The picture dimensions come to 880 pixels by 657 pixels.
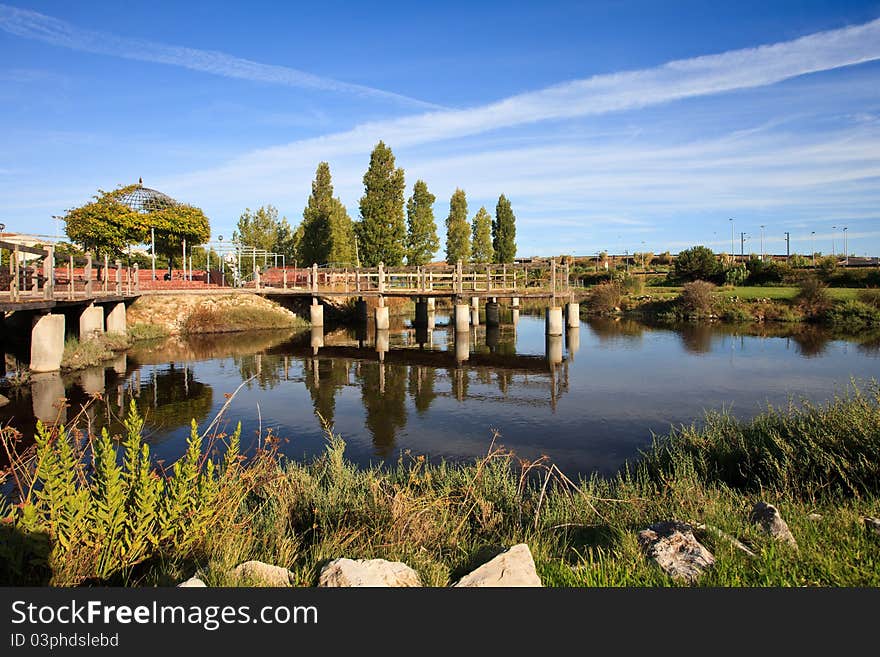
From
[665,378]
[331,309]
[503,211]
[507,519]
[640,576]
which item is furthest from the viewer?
[503,211]

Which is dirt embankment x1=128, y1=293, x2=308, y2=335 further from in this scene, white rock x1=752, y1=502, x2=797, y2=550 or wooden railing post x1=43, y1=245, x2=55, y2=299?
white rock x1=752, y1=502, x2=797, y2=550

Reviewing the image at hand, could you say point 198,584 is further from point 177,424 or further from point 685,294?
point 685,294

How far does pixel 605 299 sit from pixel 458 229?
1972 cm

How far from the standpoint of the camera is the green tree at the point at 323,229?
165 feet

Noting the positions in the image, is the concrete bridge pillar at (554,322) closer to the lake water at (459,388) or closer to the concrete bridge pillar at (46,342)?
the lake water at (459,388)

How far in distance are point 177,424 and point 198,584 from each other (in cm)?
1029

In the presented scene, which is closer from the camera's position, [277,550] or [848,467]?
[277,550]

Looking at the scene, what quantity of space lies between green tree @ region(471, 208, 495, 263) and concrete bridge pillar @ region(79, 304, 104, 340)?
148ft

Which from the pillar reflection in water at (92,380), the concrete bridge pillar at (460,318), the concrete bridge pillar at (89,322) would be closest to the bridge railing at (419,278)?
the concrete bridge pillar at (460,318)

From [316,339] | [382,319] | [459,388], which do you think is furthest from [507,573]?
[382,319]

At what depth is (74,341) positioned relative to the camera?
2080 centimetres

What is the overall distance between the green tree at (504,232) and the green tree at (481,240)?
242cm

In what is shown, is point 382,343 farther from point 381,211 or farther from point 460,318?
point 381,211

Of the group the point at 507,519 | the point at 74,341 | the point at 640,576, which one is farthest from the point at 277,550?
the point at 74,341
